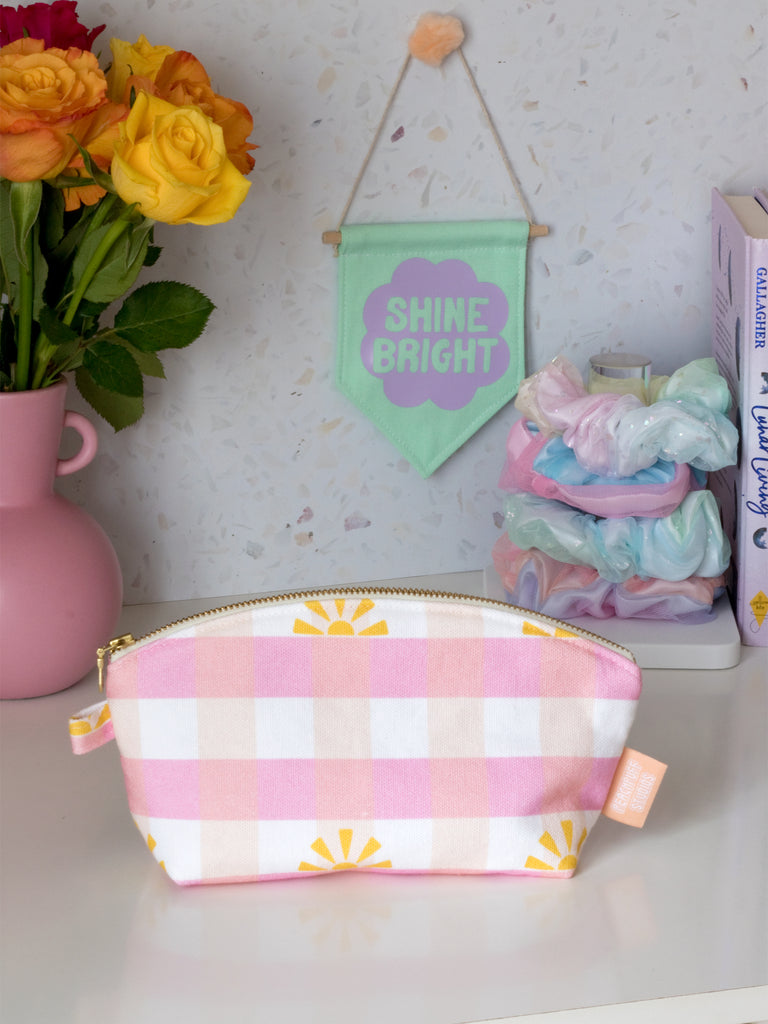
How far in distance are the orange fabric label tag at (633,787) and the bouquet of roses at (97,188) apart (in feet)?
1.37

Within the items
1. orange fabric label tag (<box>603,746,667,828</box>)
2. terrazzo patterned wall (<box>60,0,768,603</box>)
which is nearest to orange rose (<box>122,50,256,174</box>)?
terrazzo patterned wall (<box>60,0,768,603</box>)

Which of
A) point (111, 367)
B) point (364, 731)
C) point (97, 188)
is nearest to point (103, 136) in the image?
point (97, 188)

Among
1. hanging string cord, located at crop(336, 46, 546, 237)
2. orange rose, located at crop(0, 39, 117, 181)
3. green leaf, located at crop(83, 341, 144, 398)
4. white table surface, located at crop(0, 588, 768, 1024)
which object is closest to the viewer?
white table surface, located at crop(0, 588, 768, 1024)

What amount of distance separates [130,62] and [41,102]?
0.11 meters

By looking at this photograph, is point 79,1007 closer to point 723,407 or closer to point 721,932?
point 721,932

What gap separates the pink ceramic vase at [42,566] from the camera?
2.61 feet

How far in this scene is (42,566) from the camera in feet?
2.63

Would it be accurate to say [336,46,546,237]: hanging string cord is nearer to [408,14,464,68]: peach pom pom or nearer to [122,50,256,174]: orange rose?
[408,14,464,68]: peach pom pom

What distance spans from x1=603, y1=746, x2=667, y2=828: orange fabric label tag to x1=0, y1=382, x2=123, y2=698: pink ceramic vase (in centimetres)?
39

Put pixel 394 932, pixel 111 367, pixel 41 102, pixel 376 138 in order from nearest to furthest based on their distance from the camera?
pixel 394 932 → pixel 41 102 → pixel 111 367 → pixel 376 138

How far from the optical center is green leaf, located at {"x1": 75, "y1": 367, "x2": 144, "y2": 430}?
0.88 m

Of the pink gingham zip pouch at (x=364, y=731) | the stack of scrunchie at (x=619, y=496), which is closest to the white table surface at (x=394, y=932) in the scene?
the pink gingham zip pouch at (x=364, y=731)

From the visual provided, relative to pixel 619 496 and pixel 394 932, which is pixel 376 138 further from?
pixel 394 932

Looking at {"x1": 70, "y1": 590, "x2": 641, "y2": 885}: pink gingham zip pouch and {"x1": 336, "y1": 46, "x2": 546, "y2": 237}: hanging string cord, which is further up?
{"x1": 336, "y1": 46, "x2": 546, "y2": 237}: hanging string cord
